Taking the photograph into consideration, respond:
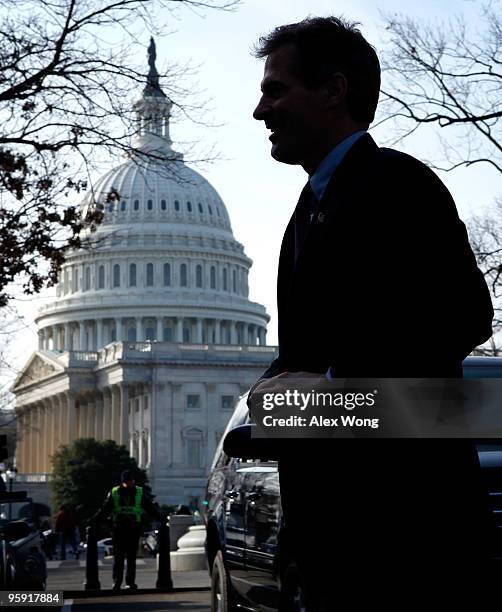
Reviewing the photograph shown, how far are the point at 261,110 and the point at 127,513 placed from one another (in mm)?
20186

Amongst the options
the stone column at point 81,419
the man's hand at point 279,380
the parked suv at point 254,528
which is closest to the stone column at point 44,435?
the stone column at point 81,419

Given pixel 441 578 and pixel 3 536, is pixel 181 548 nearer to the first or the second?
pixel 3 536

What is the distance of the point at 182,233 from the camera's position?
169m

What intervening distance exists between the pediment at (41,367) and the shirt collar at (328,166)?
483 ft

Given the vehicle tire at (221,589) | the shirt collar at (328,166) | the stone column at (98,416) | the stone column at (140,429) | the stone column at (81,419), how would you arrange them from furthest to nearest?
the stone column at (81,419), the stone column at (98,416), the stone column at (140,429), the vehicle tire at (221,589), the shirt collar at (328,166)

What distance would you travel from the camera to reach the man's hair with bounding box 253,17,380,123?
3328 millimetres

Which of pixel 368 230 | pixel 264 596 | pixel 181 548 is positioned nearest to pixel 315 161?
pixel 368 230

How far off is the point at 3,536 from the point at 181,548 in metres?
22.6

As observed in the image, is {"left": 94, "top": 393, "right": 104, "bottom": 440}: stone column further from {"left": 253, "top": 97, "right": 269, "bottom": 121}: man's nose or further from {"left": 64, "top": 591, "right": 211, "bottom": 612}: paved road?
{"left": 253, "top": 97, "right": 269, "bottom": 121}: man's nose

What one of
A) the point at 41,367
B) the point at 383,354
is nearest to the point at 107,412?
the point at 41,367

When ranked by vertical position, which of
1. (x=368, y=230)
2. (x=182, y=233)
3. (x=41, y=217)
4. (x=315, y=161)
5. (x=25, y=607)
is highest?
(x=182, y=233)

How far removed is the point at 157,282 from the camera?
16688cm

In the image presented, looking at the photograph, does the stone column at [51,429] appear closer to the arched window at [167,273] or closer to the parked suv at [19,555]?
the arched window at [167,273]

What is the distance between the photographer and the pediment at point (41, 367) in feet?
503
